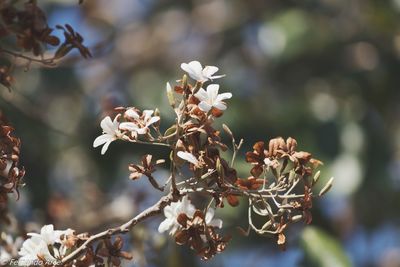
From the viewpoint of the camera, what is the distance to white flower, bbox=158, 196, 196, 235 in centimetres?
110

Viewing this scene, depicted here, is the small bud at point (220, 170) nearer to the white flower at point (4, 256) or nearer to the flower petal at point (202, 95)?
the flower petal at point (202, 95)

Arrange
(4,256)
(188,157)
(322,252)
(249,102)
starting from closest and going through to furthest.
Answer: (188,157)
(4,256)
(322,252)
(249,102)

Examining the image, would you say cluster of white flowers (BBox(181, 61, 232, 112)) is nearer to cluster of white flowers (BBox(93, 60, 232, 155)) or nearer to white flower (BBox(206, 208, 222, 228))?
cluster of white flowers (BBox(93, 60, 232, 155))

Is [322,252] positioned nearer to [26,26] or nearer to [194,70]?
[194,70]

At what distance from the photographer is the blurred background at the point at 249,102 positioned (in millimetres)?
2607

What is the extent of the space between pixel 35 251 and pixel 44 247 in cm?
1

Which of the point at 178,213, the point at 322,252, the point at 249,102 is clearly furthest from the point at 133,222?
the point at 249,102

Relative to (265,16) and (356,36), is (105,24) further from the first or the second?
(356,36)

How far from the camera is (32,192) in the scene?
238 centimetres

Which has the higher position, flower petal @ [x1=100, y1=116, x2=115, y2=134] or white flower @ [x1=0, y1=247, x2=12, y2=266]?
flower petal @ [x1=100, y1=116, x2=115, y2=134]

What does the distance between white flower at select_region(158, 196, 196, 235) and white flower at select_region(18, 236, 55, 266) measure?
14 cm

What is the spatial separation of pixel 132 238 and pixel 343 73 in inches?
63.5

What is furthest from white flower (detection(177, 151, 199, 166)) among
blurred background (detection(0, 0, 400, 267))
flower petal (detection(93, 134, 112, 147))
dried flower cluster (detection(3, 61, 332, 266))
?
blurred background (detection(0, 0, 400, 267))

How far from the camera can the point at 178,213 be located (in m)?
1.11
